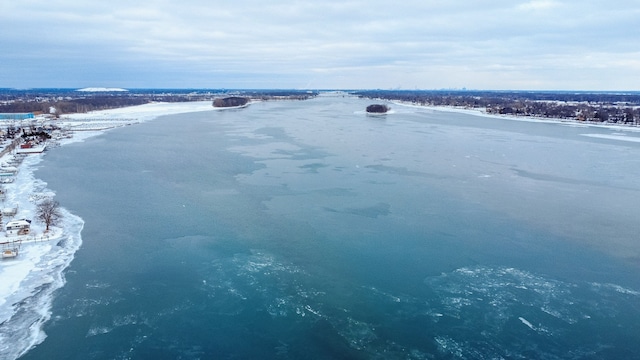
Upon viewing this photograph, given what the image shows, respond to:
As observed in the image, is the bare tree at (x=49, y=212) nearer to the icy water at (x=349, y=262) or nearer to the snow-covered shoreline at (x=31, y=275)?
the snow-covered shoreline at (x=31, y=275)

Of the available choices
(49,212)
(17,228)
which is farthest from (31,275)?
(49,212)

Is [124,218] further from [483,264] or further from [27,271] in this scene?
[483,264]

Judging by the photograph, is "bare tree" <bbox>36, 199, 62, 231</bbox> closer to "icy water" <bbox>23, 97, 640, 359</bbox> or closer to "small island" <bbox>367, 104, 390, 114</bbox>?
"icy water" <bbox>23, 97, 640, 359</bbox>

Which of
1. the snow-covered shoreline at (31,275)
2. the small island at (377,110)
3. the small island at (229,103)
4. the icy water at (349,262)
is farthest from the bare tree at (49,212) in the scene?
the small island at (229,103)

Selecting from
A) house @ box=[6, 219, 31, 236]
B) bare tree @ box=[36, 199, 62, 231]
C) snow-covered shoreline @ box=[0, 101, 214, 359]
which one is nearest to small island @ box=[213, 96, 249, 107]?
snow-covered shoreline @ box=[0, 101, 214, 359]

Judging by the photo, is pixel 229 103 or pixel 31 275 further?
pixel 229 103

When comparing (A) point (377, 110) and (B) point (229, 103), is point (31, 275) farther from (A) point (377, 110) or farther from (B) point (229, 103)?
(B) point (229, 103)
